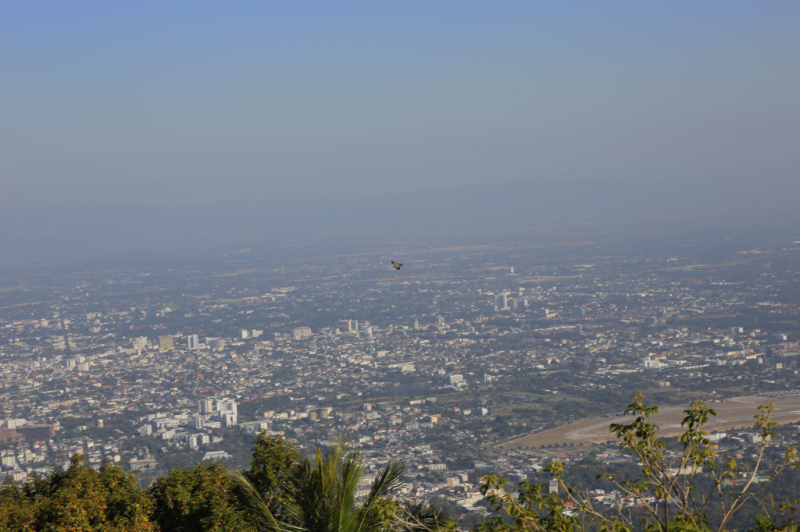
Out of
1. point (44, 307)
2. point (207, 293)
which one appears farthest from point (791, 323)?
point (44, 307)

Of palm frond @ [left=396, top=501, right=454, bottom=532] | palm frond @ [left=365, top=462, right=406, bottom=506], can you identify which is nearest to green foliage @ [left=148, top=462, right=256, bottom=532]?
palm frond @ [left=396, top=501, right=454, bottom=532]

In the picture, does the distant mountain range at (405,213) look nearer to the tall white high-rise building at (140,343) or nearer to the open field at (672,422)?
the tall white high-rise building at (140,343)

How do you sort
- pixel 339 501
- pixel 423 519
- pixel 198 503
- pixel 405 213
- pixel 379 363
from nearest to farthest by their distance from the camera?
pixel 339 501 < pixel 423 519 < pixel 198 503 < pixel 379 363 < pixel 405 213

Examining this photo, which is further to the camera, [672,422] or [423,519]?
[672,422]

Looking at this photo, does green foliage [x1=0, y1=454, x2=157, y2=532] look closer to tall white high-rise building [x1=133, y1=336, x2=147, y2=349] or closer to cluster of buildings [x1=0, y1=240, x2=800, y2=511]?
cluster of buildings [x1=0, y1=240, x2=800, y2=511]

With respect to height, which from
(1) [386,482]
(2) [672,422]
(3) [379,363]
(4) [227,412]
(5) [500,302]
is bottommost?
(3) [379,363]

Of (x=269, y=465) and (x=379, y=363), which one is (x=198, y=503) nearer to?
(x=269, y=465)

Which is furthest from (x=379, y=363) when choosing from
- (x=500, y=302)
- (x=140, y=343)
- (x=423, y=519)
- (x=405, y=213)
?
(x=405, y=213)
